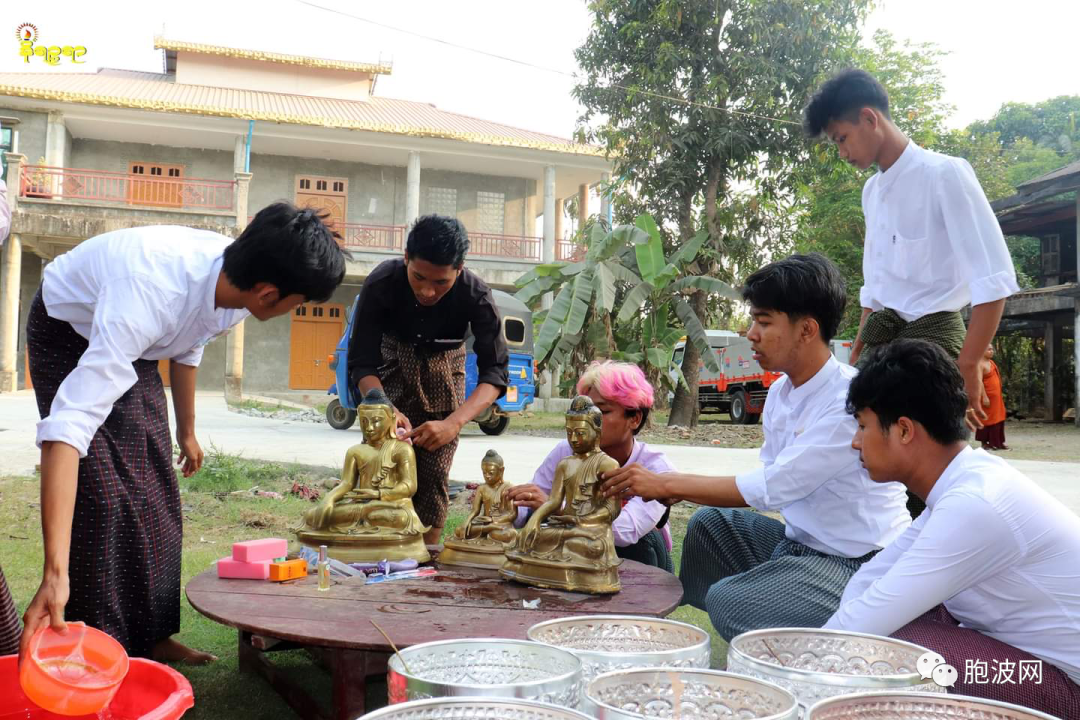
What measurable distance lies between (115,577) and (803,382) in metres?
2.40

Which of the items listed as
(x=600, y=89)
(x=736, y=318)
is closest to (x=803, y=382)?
(x=600, y=89)

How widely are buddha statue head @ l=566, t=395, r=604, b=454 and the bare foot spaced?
1.68m

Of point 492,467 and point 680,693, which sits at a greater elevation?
point 492,467

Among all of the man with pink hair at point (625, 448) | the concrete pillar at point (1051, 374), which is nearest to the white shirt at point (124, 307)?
the man with pink hair at point (625, 448)

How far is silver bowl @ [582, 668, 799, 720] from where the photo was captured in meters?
1.12

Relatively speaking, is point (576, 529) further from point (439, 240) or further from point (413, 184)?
point (413, 184)

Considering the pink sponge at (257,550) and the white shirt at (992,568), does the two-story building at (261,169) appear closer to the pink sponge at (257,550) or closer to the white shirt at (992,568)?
the pink sponge at (257,550)

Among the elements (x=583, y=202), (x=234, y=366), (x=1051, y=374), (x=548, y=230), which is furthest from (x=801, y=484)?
(x=583, y=202)

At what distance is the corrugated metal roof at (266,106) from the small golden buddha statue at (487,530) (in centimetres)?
1651

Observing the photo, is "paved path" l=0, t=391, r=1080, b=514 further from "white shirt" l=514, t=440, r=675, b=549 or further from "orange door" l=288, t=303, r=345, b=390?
"orange door" l=288, t=303, r=345, b=390

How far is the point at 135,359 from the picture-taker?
8.86 ft

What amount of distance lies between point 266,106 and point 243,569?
63.1 ft

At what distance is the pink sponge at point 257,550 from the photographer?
289 cm

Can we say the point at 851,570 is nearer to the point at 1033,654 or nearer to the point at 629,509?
the point at 1033,654
